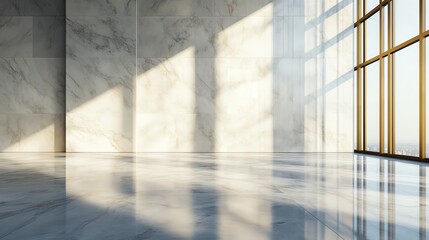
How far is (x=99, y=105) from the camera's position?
16.2m

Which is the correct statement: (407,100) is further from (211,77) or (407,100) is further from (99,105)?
(99,105)

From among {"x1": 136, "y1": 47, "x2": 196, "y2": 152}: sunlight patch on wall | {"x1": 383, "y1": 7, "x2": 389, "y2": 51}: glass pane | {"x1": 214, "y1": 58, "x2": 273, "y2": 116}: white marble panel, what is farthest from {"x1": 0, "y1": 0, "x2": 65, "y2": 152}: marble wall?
{"x1": 383, "y1": 7, "x2": 389, "y2": 51}: glass pane

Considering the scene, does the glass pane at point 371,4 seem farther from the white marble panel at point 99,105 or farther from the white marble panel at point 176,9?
the white marble panel at point 99,105

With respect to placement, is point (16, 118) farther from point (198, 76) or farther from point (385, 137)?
point (385, 137)

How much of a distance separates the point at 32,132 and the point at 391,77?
46.9 ft

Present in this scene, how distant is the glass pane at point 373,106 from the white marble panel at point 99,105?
31.9 feet

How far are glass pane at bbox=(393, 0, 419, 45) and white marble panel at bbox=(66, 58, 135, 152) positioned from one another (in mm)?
10256

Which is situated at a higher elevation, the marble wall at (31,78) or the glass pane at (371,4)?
the glass pane at (371,4)

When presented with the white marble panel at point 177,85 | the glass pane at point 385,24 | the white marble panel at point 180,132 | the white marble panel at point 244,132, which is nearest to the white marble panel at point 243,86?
the white marble panel at point 244,132

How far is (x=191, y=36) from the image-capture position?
1667 cm

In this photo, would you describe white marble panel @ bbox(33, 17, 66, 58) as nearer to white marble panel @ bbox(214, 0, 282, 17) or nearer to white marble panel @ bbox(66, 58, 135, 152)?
white marble panel @ bbox(66, 58, 135, 152)

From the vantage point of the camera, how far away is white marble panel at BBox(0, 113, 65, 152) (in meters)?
16.5

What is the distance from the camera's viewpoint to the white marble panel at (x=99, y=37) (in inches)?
640

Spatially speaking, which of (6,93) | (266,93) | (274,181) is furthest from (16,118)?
(274,181)
